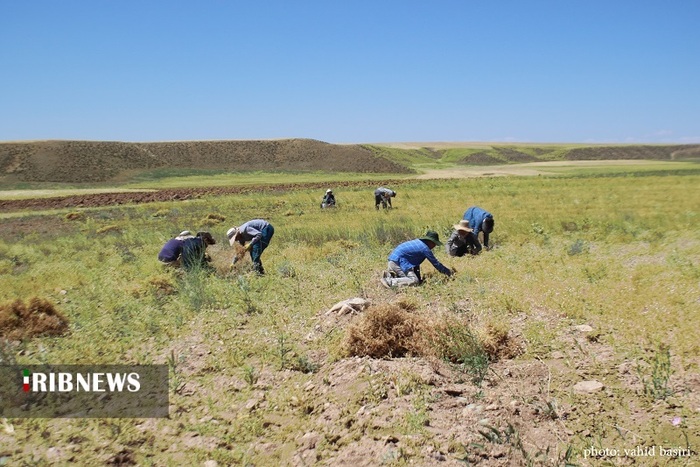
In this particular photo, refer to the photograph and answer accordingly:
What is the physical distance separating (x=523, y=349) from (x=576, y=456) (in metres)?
1.95

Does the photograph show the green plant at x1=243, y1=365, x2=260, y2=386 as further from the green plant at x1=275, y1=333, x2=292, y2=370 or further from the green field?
the green plant at x1=275, y1=333, x2=292, y2=370

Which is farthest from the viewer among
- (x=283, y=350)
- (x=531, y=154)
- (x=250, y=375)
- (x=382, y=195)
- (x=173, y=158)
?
(x=531, y=154)

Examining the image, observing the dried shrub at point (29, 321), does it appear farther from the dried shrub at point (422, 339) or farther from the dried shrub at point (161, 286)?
the dried shrub at point (422, 339)

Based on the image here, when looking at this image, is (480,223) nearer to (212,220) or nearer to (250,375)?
(250,375)

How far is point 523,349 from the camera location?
18.3 feet

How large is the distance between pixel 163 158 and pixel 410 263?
87078 millimetres

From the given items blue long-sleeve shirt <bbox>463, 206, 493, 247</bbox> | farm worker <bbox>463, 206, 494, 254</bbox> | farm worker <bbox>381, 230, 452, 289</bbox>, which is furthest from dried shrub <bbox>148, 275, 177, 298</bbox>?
blue long-sleeve shirt <bbox>463, 206, 493, 247</bbox>

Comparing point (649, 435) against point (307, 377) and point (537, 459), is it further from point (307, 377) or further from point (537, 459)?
point (307, 377)

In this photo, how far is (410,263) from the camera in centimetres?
853

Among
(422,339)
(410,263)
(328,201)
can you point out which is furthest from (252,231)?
(328,201)

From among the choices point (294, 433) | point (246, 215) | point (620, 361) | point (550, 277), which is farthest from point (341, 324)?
point (246, 215)

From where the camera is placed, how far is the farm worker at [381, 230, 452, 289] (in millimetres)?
8336

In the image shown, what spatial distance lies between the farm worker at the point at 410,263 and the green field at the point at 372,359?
253mm

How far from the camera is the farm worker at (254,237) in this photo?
9.95 metres
